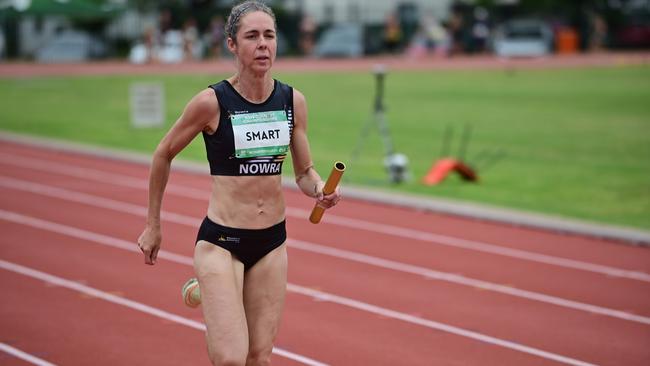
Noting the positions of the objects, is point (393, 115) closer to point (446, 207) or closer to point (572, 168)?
point (572, 168)

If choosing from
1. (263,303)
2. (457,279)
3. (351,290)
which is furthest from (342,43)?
(263,303)

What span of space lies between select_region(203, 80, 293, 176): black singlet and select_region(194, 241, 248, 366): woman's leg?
430mm

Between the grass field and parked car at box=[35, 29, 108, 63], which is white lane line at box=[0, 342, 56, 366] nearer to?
the grass field

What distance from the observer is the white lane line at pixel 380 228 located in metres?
11.1

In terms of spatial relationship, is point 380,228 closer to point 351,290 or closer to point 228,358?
point 351,290

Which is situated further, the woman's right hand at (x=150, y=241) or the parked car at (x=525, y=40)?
the parked car at (x=525, y=40)

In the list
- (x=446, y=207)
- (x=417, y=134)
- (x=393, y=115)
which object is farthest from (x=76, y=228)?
(x=393, y=115)

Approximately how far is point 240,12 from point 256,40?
176 mm

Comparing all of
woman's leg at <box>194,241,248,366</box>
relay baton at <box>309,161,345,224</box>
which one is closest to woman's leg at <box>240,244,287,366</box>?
woman's leg at <box>194,241,248,366</box>

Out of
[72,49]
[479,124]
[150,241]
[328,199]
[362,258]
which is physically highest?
[328,199]

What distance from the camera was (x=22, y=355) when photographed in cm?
781

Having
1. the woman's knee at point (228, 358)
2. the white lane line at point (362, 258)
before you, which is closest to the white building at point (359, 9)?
the white lane line at point (362, 258)

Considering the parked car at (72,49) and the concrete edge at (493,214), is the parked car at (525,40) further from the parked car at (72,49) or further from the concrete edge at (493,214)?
the concrete edge at (493,214)

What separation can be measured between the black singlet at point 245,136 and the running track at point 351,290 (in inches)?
97.4
